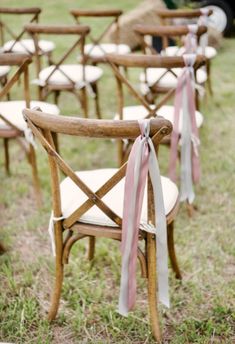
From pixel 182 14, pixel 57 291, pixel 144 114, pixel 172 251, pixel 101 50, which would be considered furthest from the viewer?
pixel 101 50

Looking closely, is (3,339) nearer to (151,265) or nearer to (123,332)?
(123,332)

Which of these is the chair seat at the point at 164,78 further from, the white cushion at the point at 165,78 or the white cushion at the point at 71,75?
the white cushion at the point at 71,75

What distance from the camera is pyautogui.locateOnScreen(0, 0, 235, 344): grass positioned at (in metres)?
2.47

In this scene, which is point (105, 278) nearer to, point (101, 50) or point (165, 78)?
point (165, 78)

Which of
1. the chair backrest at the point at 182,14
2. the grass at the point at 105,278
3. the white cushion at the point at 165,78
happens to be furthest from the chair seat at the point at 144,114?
the chair backrest at the point at 182,14

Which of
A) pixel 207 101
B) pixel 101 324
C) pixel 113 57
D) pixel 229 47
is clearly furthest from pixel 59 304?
pixel 229 47

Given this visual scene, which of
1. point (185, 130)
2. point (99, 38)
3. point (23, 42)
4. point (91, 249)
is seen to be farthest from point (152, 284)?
point (23, 42)

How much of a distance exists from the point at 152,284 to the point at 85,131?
2.57 ft

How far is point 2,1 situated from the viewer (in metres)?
13.1

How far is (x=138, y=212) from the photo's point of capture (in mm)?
2107

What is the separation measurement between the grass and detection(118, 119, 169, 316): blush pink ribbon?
0.85 feet

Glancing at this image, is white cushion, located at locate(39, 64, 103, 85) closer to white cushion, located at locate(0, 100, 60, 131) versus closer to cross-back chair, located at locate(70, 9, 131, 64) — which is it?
cross-back chair, located at locate(70, 9, 131, 64)

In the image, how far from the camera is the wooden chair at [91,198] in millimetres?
1882

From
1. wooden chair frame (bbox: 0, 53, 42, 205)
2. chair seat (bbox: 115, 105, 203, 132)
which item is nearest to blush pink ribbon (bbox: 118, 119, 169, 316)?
wooden chair frame (bbox: 0, 53, 42, 205)
